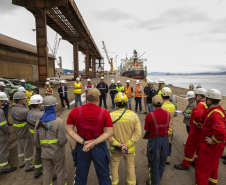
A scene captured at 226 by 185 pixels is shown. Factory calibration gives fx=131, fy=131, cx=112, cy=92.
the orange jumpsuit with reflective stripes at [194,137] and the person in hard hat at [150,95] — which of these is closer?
the orange jumpsuit with reflective stripes at [194,137]

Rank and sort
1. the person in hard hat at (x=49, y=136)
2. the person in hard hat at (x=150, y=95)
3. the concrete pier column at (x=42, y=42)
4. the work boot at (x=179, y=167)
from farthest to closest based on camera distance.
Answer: the concrete pier column at (x=42, y=42) → the person in hard hat at (x=150, y=95) → the work boot at (x=179, y=167) → the person in hard hat at (x=49, y=136)

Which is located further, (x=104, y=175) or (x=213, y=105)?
(x=213, y=105)

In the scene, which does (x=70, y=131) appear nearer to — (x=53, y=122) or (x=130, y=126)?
(x=53, y=122)

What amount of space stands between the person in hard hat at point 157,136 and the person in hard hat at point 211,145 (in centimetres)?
71

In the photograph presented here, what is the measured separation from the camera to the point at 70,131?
6.82 ft

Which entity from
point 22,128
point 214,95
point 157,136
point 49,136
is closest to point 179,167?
point 157,136

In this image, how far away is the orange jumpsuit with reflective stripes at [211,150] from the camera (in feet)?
7.58

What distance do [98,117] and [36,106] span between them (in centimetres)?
171

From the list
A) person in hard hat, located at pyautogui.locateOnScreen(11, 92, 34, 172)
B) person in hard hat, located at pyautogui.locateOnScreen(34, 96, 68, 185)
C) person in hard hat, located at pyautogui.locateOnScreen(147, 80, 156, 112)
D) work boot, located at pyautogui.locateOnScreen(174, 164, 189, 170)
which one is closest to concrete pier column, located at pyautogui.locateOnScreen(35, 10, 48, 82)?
person in hard hat, located at pyautogui.locateOnScreen(147, 80, 156, 112)

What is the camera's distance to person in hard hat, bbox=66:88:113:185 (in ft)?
6.54

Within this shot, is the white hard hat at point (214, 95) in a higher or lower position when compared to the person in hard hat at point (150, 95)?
higher

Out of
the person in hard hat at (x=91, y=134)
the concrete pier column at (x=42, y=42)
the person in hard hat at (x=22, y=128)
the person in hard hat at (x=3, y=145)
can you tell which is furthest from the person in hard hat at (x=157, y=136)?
the concrete pier column at (x=42, y=42)

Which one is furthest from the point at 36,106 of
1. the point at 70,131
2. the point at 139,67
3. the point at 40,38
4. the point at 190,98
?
the point at 139,67

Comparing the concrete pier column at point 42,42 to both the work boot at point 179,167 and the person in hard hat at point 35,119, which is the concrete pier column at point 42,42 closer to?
the person in hard hat at point 35,119
